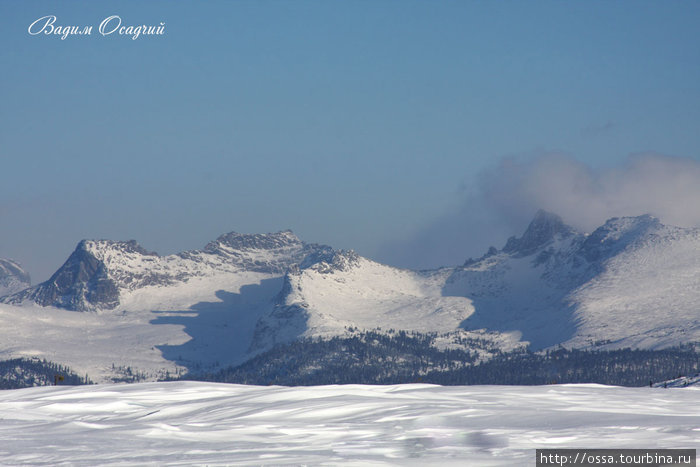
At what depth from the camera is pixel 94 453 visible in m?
46.0

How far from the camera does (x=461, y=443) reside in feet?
151

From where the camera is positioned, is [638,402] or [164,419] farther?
[638,402]

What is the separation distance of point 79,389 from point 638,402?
3859 centimetres

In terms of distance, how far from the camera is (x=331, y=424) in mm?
52344

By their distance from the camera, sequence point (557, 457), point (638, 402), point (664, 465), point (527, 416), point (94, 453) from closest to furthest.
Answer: point (664, 465) < point (557, 457) < point (94, 453) < point (527, 416) < point (638, 402)

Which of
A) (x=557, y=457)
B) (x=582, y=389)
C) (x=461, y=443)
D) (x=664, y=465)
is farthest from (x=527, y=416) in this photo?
(x=582, y=389)

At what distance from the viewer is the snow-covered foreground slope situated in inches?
1730

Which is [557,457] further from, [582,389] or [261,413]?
[582,389]

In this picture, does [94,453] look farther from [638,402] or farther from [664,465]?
[638,402]

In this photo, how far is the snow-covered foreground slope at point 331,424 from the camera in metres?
43.9

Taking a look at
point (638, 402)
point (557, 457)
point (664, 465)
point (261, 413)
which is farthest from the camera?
point (638, 402)

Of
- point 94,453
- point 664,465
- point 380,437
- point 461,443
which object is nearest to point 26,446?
point 94,453

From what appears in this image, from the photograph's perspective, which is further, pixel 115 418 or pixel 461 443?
pixel 115 418

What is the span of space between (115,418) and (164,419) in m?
3.38
